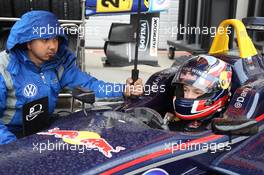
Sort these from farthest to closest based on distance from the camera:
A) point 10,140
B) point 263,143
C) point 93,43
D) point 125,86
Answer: point 93,43, point 125,86, point 263,143, point 10,140

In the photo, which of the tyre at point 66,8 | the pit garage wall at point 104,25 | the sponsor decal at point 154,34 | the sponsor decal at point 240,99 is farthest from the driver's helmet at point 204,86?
the pit garage wall at point 104,25

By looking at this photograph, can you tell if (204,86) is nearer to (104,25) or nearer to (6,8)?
(6,8)

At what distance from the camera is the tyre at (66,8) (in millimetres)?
3908

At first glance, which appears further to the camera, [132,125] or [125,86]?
[125,86]

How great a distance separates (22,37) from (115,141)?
0.86 m

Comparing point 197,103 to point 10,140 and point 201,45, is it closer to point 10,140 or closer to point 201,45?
point 10,140

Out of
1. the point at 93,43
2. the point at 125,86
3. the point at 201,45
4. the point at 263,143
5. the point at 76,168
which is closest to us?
the point at 76,168

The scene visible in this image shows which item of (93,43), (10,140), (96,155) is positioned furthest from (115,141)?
(93,43)

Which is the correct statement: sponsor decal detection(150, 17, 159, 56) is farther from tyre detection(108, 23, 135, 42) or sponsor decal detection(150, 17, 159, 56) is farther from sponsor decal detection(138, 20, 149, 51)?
tyre detection(108, 23, 135, 42)

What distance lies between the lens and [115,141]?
6.26 ft

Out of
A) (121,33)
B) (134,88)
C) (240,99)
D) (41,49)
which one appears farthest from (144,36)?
(240,99)

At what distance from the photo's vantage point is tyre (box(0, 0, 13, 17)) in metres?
3.91

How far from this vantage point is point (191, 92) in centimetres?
234

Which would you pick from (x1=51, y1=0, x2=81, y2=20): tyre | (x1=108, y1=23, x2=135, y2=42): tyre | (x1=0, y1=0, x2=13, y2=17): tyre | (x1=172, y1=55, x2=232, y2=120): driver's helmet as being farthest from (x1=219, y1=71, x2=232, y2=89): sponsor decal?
(x1=108, y1=23, x2=135, y2=42): tyre
